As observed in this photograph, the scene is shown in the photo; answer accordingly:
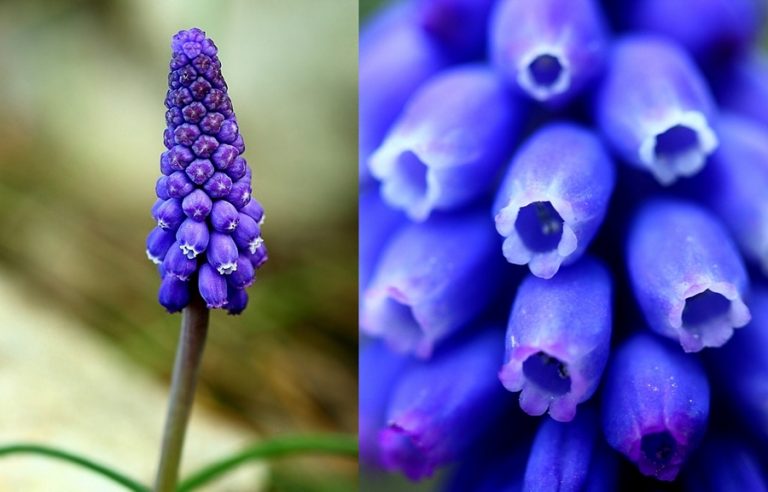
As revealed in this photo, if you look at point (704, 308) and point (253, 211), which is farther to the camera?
point (253, 211)

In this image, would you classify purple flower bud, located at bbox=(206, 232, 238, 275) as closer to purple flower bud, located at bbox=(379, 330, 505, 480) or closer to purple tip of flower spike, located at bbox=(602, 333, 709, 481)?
purple flower bud, located at bbox=(379, 330, 505, 480)

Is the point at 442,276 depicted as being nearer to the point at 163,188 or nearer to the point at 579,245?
the point at 579,245

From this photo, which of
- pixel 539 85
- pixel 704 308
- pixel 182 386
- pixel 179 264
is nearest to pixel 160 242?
pixel 179 264

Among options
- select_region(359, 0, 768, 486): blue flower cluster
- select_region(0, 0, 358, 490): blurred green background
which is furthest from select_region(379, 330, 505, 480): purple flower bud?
select_region(0, 0, 358, 490): blurred green background

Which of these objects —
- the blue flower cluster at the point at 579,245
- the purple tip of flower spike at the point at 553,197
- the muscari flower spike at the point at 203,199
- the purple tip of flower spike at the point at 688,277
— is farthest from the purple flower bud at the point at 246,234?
the purple tip of flower spike at the point at 688,277

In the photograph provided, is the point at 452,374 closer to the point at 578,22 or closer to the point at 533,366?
the point at 533,366

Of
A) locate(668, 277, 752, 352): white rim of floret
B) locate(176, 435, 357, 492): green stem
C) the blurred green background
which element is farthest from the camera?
the blurred green background

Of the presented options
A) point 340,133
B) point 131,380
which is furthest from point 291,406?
point 340,133
